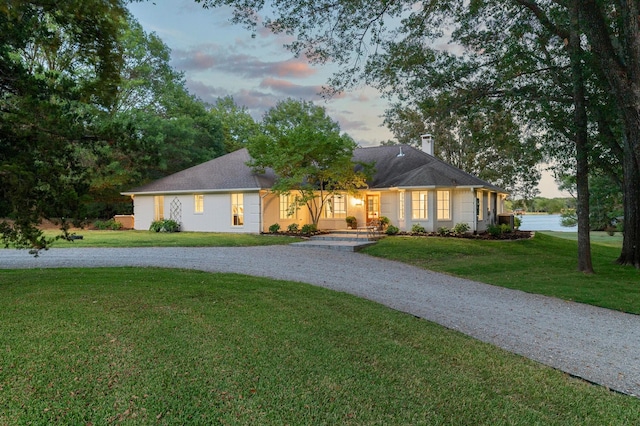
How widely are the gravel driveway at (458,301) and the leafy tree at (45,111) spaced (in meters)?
4.16

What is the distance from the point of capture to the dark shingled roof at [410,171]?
18.2 metres

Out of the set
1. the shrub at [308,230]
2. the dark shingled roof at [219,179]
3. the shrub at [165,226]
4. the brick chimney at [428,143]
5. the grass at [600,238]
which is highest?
the brick chimney at [428,143]

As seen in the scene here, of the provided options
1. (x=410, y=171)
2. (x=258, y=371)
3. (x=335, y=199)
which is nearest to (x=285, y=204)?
(x=335, y=199)

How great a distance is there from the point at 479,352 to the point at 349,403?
1.94m

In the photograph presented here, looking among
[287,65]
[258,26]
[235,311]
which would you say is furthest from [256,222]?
[235,311]

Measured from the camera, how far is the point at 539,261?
12375mm

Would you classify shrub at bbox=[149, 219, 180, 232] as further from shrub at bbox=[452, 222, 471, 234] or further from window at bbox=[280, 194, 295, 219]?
shrub at bbox=[452, 222, 471, 234]

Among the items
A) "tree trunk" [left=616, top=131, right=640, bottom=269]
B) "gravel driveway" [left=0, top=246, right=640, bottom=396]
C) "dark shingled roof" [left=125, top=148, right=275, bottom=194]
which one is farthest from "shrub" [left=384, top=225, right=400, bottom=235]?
"tree trunk" [left=616, top=131, right=640, bottom=269]

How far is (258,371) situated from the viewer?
3615mm

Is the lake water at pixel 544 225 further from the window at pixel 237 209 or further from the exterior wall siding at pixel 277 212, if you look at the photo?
the window at pixel 237 209

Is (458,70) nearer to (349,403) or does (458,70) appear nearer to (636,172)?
(636,172)

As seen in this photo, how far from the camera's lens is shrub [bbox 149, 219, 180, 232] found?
2041cm

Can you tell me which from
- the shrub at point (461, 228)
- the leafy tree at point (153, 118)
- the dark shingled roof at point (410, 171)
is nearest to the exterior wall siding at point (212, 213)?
the leafy tree at point (153, 118)

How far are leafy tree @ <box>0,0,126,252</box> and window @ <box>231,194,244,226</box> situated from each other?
12.6 m
